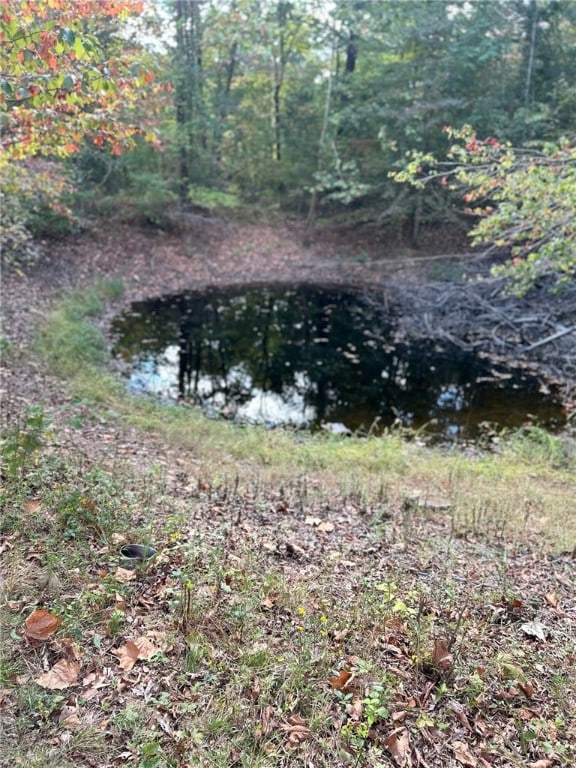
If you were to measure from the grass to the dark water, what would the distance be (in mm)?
3796

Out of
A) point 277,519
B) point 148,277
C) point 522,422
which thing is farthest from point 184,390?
point 148,277

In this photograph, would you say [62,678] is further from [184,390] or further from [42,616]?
[184,390]

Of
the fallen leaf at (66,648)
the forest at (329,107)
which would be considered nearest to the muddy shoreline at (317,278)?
the forest at (329,107)

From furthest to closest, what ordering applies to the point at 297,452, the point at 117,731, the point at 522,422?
the point at 522,422 < the point at 297,452 < the point at 117,731

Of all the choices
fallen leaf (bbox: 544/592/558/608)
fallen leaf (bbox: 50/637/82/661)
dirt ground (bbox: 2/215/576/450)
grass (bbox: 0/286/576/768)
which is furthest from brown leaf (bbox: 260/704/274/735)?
dirt ground (bbox: 2/215/576/450)

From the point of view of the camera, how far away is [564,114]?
15.8 metres

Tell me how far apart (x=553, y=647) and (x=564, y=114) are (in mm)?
17980

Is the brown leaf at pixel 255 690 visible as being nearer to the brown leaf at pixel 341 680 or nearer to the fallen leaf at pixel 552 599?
the brown leaf at pixel 341 680

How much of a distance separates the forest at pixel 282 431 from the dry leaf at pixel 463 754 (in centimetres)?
2

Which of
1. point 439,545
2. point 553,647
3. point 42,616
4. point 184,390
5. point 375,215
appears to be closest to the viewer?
point 42,616

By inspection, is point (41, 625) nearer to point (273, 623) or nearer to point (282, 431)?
point (273, 623)

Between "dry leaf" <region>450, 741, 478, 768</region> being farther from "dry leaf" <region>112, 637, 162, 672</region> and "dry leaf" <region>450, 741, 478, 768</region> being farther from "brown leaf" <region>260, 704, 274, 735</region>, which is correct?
"dry leaf" <region>112, 637, 162, 672</region>

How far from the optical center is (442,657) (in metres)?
2.54

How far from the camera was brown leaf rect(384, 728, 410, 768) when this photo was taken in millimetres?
2105
